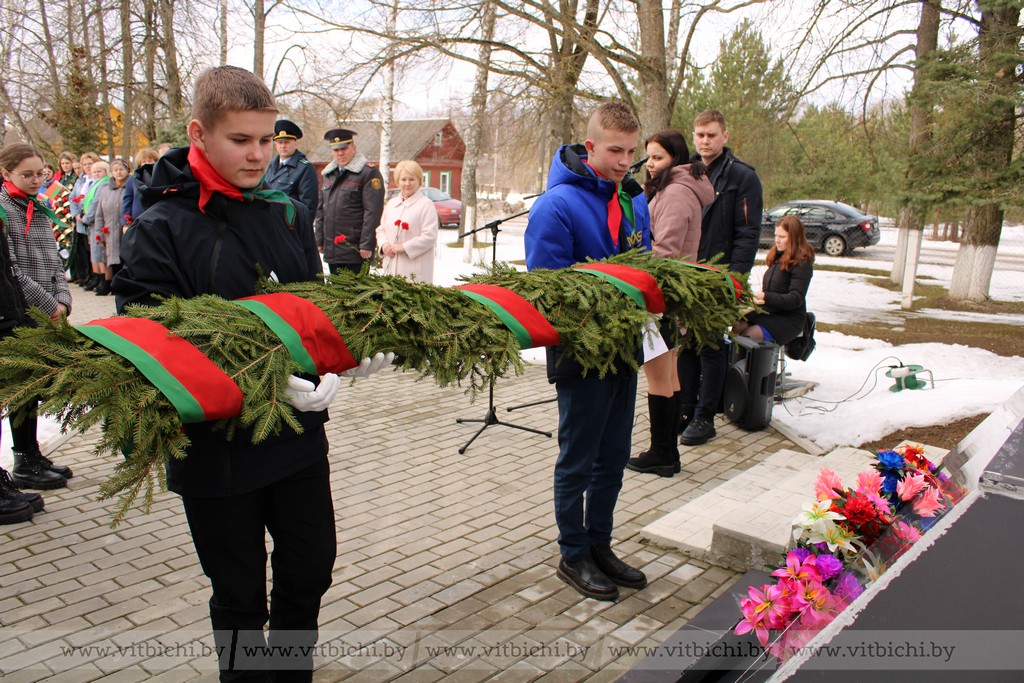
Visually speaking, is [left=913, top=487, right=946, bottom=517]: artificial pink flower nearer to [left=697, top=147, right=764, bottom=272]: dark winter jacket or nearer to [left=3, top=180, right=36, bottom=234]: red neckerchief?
[left=697, top=147, right=764, bottom=272]: dark winter jacket

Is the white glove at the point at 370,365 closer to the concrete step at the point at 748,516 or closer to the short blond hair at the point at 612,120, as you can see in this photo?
the short blond hair at the point at 612,120

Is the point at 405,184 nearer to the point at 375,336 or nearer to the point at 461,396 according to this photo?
the point at 461,396

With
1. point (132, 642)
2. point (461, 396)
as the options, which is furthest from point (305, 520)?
point (461, 396)

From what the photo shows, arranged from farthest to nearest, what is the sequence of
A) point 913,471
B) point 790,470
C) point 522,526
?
point 790,470
point 522,526
point 913,471

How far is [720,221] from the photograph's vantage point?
18.8 feet

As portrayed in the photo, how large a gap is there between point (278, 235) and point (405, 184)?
486cm

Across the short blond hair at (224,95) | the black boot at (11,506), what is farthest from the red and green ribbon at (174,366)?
the black boot at (11,506)

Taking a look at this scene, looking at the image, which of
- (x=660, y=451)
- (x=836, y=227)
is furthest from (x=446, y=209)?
(x=660, y=451)

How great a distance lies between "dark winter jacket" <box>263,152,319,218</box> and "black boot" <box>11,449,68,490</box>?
3.56 metres

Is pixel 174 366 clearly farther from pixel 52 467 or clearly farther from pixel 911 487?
pixel 52 467

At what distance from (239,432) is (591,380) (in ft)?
5.10

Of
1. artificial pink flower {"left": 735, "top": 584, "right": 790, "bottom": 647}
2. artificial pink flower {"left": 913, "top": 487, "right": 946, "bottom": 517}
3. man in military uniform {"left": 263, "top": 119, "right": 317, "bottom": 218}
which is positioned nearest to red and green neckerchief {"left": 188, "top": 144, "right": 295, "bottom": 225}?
artificial pink flower {"left": 735, "top": 584, "right": 790, "bottom": 647}

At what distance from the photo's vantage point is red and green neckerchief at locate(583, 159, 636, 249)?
357 centimetres

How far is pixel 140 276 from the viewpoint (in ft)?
7.25
